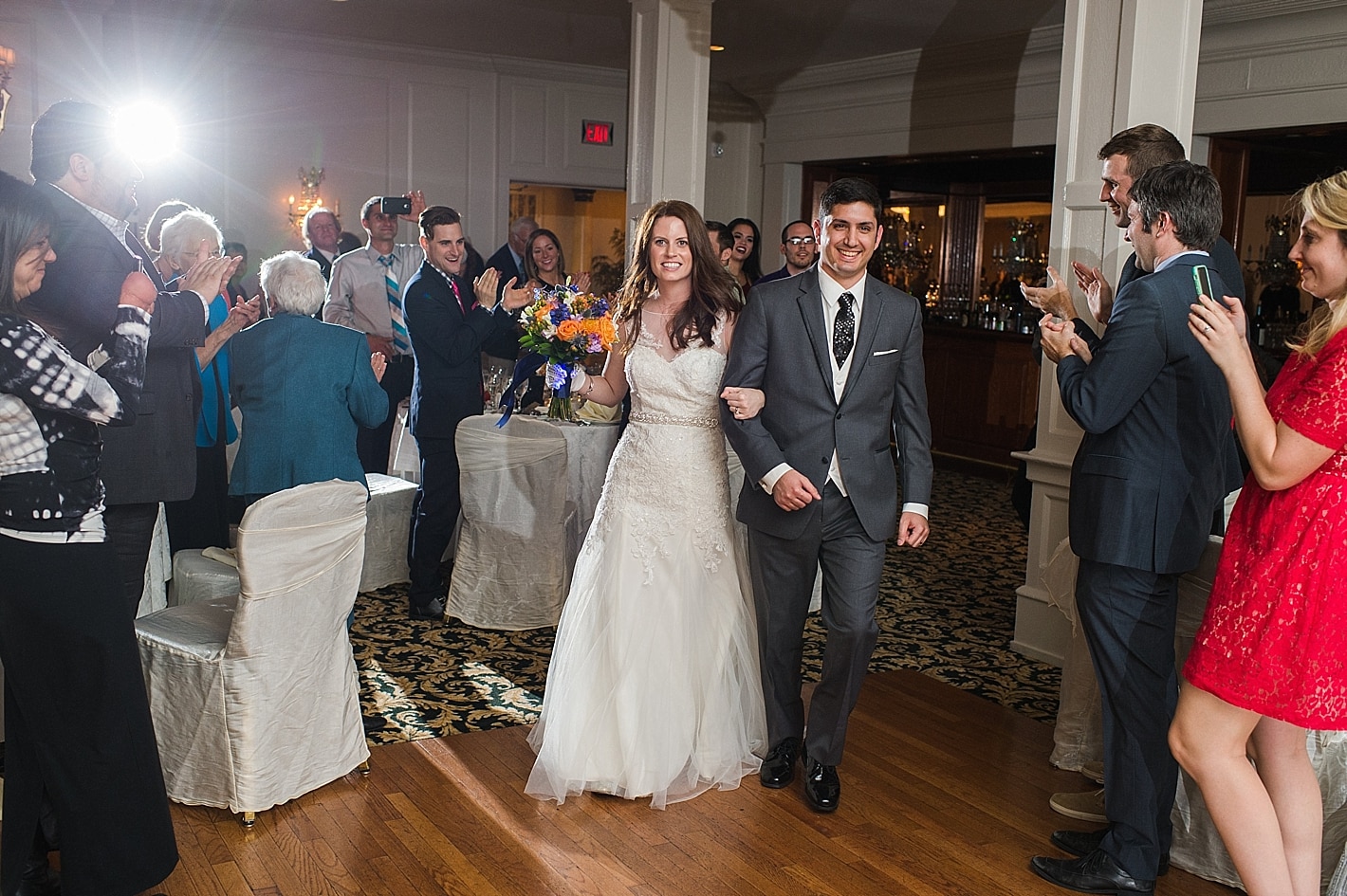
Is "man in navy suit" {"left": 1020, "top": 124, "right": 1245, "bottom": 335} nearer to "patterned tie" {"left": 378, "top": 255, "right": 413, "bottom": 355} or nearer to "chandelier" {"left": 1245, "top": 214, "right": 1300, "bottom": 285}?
"patterned tie" {"left": 378, "top": 255, "right": 413, "bottom": 355}

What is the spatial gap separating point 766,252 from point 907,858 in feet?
31.3

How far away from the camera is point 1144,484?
2938 mm

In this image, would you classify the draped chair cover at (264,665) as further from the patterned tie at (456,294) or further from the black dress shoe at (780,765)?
the patterned tie at (456,294)

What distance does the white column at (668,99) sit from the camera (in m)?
6.85

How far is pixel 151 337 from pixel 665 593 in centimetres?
162

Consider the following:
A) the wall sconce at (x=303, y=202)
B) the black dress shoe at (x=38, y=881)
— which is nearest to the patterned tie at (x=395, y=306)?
the black dress shoe at (x=38, y=881)

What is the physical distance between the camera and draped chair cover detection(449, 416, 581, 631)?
16.8 ft

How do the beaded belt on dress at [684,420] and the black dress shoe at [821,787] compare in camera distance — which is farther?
the beaded belt on dress at [684,420]

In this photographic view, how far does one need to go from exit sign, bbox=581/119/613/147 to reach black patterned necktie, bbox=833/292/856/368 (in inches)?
348

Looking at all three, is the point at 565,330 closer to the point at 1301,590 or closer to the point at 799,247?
the point at 799,247

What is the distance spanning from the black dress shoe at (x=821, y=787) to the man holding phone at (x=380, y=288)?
3786mm

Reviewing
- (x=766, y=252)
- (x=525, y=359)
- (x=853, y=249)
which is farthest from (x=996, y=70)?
(x=853, y=249)

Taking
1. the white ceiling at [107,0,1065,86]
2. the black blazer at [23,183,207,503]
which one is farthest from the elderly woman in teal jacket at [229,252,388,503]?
the white ceiling at [107,0,1065,86]

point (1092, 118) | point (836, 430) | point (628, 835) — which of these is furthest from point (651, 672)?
point (1092, 118)
